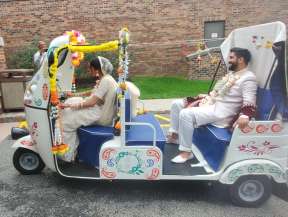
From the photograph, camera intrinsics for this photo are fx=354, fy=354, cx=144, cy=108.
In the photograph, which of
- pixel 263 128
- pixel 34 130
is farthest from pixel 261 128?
pixel 34 130

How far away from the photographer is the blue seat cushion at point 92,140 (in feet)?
12.7

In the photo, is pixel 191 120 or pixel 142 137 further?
pixel 191 120

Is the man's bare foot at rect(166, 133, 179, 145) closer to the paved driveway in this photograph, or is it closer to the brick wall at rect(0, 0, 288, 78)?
the paved driveway

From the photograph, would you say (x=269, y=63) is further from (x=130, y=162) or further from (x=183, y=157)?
(x=130, y=162)

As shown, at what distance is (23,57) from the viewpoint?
41.9ft

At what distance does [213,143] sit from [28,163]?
93.8 inches

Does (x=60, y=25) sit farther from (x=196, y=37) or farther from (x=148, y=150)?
(x=148, y=150)

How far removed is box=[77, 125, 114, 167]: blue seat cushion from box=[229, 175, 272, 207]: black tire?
56.7 inches

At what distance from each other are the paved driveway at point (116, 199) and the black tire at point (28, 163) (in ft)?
0.29

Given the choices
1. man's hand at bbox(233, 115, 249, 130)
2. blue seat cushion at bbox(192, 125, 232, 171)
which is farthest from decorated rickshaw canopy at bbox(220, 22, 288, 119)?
blue seat cushion at bbox(192, 125, 232, 171)

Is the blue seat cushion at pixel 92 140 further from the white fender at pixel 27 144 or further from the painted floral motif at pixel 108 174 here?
the white fender at pixel 27 144

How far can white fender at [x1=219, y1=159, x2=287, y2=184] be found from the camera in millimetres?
3594

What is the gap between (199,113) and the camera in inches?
157

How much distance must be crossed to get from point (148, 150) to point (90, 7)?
10892 mm
